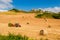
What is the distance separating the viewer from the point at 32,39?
47.9ft

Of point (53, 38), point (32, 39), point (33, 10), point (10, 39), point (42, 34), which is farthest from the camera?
point (33, 10)

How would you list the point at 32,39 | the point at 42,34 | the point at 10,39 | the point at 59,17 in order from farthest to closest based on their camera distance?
the point at 59,17 → the point at 42,34 → the point at 32,39 → the point at 10,39

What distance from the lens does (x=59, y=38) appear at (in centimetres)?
1550

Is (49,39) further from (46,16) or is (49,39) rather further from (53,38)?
(46,16)

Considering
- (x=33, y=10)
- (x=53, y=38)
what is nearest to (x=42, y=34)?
(x=53, y=38)

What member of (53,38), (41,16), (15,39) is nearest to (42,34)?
→ (53,38)

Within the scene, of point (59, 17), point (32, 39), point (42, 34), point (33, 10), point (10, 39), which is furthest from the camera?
point (33, 10)

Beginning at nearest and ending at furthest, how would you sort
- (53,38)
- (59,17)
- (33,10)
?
(53,38) → (59,17) → (33,10)

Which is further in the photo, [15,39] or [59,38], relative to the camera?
[59,38]

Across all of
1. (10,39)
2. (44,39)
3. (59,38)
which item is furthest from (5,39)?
(59,38)

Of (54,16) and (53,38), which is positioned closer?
(53,38)

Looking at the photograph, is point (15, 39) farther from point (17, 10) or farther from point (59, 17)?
point (17, 10)

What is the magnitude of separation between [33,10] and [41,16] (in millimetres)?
17126

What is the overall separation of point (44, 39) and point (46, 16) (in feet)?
71.2
